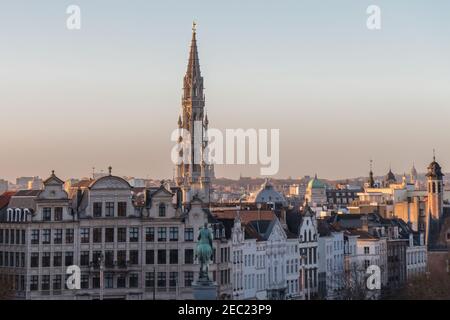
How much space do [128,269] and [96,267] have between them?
2.14m

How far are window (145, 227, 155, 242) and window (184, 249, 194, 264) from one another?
2286mm

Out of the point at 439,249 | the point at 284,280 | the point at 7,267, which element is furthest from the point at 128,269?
the point at 439,249

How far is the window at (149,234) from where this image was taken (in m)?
97.0

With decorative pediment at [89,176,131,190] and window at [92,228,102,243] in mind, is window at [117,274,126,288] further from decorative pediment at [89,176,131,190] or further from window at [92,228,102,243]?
decorative pediment at [89,176,131,190]

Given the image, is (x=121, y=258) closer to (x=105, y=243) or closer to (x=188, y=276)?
(x=105, y=243)

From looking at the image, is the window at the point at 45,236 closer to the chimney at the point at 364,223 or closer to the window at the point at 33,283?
the window at the point at 33,283

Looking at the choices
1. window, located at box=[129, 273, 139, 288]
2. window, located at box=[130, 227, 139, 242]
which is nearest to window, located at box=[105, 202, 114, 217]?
window, located at box=[130, 227, 139, 242]

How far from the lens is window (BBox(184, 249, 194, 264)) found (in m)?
97.3

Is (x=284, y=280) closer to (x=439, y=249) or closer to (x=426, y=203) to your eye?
(x=439, y=249)

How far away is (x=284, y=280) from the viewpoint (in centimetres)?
10806

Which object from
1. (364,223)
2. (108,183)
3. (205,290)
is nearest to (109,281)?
(108,183)

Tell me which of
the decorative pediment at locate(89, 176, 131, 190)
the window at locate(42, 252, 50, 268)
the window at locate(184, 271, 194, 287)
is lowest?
the window at locate(184, 271, 194, 287)

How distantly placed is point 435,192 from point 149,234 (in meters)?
52.9

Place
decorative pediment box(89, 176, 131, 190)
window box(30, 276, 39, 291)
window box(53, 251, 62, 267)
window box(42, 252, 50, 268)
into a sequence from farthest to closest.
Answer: decorative pediment box(89, 176, 131, 190), window box(53, 251, 62, 267), window box(42, 252, 50, 268), window box(30, 276, 39, 291)
